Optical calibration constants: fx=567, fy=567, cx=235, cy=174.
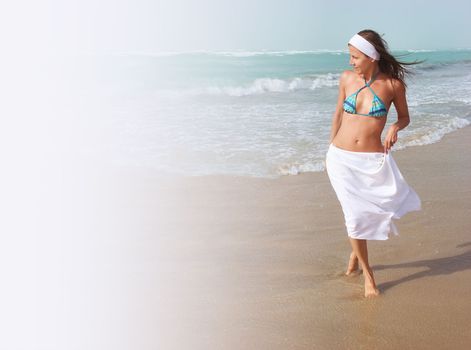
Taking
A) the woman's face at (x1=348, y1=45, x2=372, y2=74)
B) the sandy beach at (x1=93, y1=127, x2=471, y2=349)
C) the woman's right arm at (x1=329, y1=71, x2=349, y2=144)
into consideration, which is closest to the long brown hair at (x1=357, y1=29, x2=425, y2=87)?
the woman's face at (x1=348, y1=45, x2=372, y2=74)

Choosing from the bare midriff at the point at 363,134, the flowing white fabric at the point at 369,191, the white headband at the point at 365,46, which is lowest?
the flowing white fabric at the point at 369,191

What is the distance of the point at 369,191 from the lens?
3.81m

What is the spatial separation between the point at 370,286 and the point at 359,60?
150 centimetres

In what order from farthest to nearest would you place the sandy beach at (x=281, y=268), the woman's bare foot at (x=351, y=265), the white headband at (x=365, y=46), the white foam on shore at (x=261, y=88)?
the white foam on shore at (x=261, y=88), the woman's bare foot at (x=351, y=265), the white headband at (x=365, y=46), the sandy beach at (x=281, y=268)

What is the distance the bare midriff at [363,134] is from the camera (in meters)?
3.83

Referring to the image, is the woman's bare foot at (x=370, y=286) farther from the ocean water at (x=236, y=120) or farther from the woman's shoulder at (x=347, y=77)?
the ocean water at (x=236, y=120)

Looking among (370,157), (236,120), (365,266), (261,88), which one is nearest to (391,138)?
(370,157)

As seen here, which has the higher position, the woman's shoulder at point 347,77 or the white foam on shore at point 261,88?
the woman's shoulder at point 347,77

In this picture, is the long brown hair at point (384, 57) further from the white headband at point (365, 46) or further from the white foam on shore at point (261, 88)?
the white foam on shore at point (261, 88)

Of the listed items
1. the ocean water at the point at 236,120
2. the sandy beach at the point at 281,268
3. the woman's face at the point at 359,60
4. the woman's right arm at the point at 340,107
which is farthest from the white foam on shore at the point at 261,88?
the woman's face at the point at 359,60

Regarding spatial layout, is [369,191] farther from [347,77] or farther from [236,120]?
[236,120]

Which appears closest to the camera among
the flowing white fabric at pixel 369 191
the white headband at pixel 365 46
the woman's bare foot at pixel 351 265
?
the white headband at pixel 365 46

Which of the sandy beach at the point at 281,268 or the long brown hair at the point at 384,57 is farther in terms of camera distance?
the long brown hair at the point at 384,57

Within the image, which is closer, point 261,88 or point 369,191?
point 369,191
